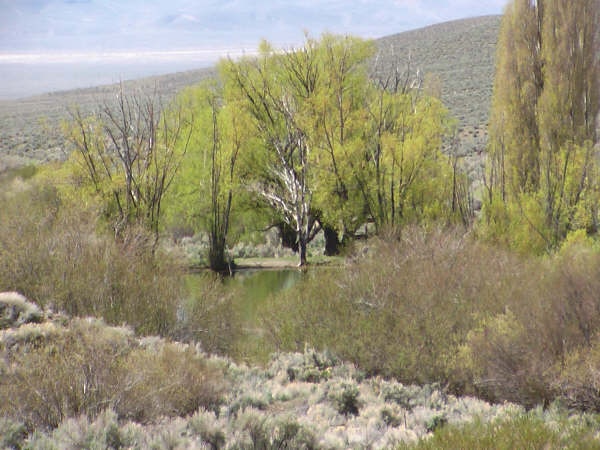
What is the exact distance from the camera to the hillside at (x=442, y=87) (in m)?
48.2

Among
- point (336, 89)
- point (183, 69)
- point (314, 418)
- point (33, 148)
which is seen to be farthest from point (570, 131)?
point (183, 69)

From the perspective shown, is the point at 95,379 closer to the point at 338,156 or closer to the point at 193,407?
the point at 193,407

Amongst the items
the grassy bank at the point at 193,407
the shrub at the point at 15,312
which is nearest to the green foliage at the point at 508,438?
the grassy bank at the point at 193,407

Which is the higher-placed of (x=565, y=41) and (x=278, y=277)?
(x=565, y=41)

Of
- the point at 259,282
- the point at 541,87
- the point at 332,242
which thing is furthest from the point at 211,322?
the point at 541,87

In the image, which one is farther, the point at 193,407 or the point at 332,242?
the point at 332,242

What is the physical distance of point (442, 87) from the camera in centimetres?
5359

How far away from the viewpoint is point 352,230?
75.7ft

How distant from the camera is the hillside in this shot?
1898 inches

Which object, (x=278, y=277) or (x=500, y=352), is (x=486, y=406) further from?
(x=278, y=277)

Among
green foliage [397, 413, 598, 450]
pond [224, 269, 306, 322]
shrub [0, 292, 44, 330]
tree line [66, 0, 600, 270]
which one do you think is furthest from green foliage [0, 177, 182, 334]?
green foliage [397, 413, 598, 450]

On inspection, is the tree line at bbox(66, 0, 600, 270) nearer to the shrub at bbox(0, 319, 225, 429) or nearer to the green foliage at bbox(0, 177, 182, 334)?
the green foliage at bbox(0, 177, 182, 334)

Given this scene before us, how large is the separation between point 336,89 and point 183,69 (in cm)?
8484

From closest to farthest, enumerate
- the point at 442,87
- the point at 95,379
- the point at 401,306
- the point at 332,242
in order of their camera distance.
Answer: the point at 95,379 < the point at 401,306 < the point at 332,242 < the point at 442,87
